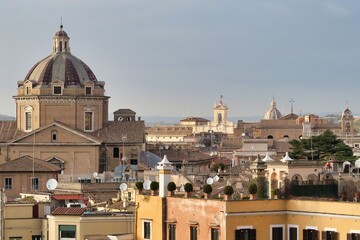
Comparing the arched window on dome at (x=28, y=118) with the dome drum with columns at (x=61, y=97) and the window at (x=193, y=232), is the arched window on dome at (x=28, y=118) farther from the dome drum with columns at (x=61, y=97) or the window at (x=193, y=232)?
the window at (x=193, y=232)

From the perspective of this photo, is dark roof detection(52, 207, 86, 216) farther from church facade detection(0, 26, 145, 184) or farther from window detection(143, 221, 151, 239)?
church facade detection(0, 26, 145, 184)

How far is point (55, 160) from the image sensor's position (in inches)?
4119

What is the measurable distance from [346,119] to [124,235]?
150353 mm

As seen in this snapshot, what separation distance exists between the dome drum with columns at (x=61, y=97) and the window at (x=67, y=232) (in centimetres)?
6681

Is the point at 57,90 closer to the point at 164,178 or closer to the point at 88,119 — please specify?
the point at 88,119

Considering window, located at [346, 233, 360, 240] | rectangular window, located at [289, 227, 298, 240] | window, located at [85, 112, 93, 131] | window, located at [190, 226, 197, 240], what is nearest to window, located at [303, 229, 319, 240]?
rectangular window, located at [289, 227, 298, 240]

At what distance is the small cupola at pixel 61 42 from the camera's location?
110 metres

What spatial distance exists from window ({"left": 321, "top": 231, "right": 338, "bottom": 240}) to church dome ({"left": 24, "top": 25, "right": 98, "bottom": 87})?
75587mm

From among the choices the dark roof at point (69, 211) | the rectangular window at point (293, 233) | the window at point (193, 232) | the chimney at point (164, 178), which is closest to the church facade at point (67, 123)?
the dark roof at point (69, 211)

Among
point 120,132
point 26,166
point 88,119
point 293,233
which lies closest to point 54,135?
point 88,119

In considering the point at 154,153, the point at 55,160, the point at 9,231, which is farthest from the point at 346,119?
the point at 9,231

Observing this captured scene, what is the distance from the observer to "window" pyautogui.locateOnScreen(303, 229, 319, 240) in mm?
32938

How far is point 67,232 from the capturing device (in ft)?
133

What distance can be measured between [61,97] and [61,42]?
5328 mm
